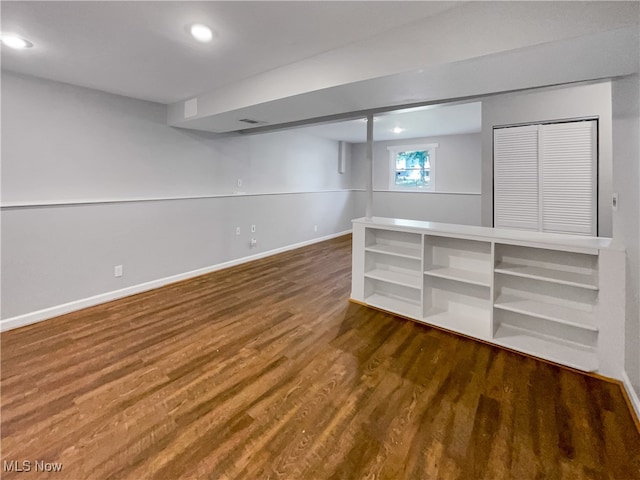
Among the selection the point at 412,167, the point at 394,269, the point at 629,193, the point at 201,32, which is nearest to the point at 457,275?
the point at 394,269

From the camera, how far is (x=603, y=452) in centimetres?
157

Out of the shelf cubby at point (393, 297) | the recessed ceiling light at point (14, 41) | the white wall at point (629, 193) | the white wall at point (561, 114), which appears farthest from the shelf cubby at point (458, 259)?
the recessed ceiling light at point (14, 41)

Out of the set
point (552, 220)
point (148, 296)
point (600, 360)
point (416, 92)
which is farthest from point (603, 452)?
point (148, 296)

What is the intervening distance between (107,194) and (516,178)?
518cm

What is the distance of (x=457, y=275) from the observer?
2.85 m

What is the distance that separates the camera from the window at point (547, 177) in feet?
11.9

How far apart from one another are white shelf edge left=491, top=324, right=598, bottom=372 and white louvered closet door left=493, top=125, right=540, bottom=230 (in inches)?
76.8

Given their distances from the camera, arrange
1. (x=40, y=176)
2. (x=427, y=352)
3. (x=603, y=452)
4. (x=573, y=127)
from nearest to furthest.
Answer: (x=603, y=452)
(x=427, y=352)
(x=40, y=176)
(x=573, y=127)

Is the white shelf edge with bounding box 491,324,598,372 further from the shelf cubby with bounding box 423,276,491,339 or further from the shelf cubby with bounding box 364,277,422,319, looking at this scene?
the shelf cubby with bounding box 364,277,422,319

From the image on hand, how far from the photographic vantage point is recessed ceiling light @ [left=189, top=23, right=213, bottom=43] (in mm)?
2110

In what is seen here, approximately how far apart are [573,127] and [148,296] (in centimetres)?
556

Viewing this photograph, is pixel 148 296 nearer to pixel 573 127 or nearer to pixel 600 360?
pixel 600 360

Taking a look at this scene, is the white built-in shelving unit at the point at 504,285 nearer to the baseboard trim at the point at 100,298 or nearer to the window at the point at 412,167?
the baseboard trim at the point at 100,298
